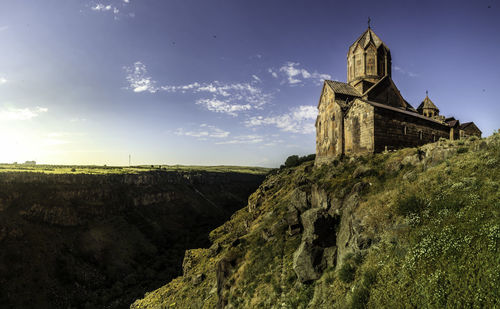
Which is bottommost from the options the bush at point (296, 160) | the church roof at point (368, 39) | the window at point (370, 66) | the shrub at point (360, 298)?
the shrub at point (360, 298)

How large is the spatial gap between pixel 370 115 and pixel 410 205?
1437cm

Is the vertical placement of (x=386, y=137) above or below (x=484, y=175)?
above

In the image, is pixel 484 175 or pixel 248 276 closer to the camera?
pixel 484 175

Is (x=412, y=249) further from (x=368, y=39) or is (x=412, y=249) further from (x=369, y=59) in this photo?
(x=368, y=39)

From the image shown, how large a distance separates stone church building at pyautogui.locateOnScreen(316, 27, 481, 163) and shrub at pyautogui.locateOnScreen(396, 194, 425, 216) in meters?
12.5

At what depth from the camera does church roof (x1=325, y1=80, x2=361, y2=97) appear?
1190 inches

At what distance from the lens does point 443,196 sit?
1053cm

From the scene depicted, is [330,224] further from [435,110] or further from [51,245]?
[51,245]

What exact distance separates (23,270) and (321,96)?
160ft

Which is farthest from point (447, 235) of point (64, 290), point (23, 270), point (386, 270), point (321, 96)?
point (23, 270)

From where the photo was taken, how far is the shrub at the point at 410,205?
34.3 ft

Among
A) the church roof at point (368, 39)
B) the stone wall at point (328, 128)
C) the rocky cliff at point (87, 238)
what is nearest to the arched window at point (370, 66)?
the church roof at point (368, 39)

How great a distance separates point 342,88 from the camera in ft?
102

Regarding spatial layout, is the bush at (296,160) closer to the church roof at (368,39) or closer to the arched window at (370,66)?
the arched window at (370,66)
